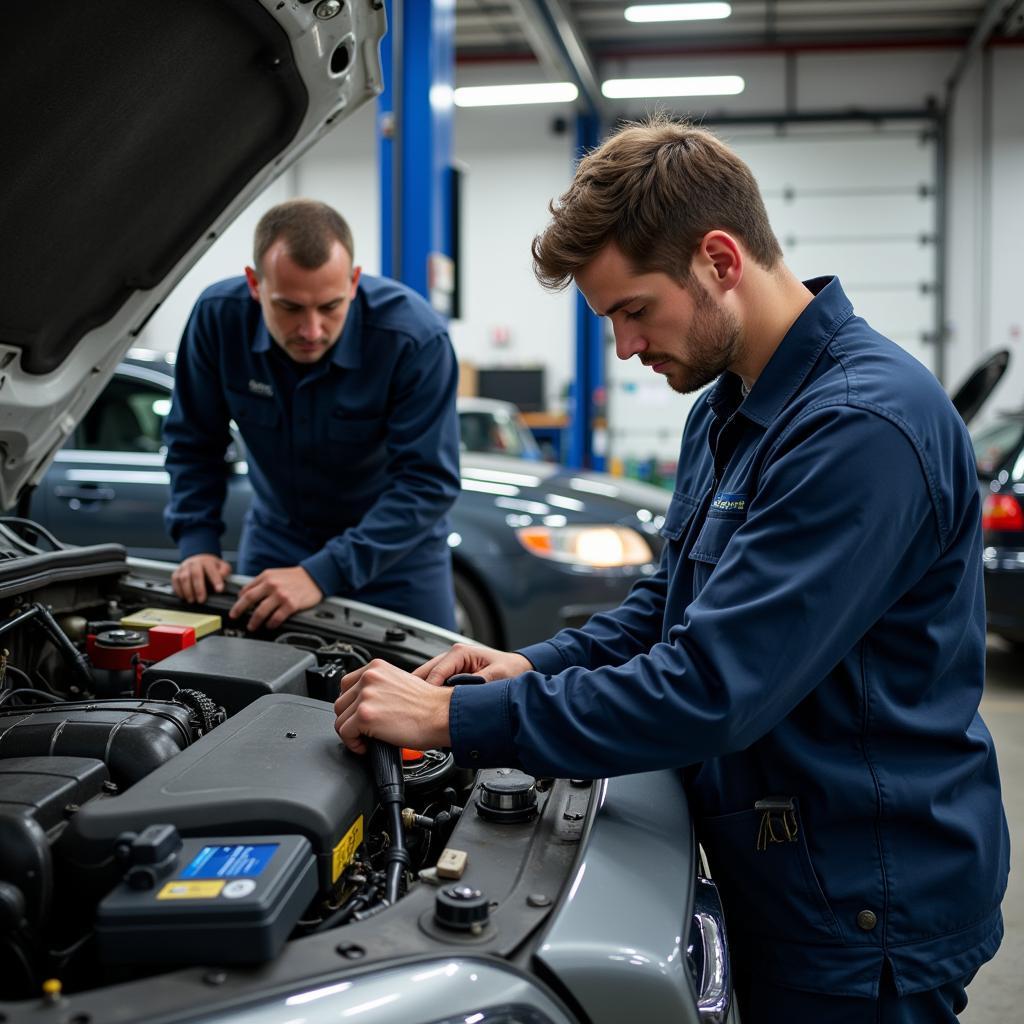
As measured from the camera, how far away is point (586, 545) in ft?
13.5

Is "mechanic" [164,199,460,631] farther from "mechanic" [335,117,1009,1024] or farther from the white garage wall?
the white garage wall

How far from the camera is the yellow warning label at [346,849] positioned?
1154mm

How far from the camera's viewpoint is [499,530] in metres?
4.12

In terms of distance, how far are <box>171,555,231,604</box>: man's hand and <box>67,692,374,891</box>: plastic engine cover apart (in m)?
0.87

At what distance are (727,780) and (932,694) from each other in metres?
0.26

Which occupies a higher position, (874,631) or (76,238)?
(76,238)

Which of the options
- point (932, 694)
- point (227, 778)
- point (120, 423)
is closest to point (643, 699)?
point (932, 694)

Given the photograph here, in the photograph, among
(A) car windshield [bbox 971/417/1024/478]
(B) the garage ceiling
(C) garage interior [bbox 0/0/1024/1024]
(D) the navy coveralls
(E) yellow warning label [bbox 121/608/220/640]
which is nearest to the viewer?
(E) yellow warning label [bbox 121/608/220/640]

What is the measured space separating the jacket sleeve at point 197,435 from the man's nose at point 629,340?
146 cm

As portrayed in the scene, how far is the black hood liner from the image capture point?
4.42 ft

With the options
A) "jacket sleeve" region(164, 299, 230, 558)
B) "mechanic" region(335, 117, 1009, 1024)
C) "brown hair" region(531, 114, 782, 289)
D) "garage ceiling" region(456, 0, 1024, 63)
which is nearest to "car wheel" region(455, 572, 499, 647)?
"jacket sleeve" region(164, 299, 230, 558)

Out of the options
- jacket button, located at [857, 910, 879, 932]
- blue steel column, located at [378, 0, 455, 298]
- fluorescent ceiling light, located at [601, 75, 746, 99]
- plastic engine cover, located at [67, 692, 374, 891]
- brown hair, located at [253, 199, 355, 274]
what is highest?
fluorescent ceiling light, located at [601, 75, 746, 99]

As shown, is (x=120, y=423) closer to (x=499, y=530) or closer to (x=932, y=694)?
(x=499, y=530)

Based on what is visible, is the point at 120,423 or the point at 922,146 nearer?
the point at 120,423
